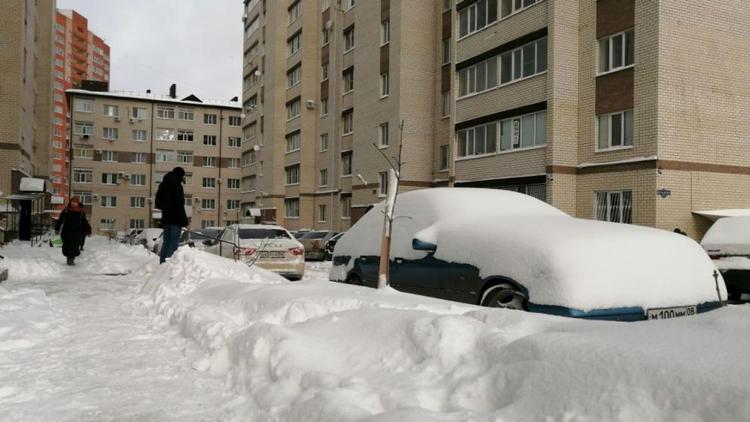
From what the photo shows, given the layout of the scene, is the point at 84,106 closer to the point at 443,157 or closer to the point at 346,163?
the point at 346,163

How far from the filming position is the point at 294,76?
46.3m

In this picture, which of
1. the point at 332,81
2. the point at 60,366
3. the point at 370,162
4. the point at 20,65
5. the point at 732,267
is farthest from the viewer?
the point at 332,81

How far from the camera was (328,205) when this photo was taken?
40.0 metres

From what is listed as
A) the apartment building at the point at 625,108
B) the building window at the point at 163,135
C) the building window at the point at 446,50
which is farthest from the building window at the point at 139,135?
the apartment building at the point at 625,108

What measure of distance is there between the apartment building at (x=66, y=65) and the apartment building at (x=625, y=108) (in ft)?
375

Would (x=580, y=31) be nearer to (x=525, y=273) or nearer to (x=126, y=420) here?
(x=525, y=273)

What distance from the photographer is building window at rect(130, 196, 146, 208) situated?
70625 mm

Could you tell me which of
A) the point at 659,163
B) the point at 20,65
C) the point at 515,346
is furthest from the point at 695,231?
the point at 20,65

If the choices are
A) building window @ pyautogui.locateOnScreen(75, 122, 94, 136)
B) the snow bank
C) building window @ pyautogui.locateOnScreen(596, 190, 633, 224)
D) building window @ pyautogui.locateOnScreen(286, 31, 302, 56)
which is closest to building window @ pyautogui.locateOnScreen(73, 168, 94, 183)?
building window @ pyautogui.locateOnScreen(75, 122, 94, 136)

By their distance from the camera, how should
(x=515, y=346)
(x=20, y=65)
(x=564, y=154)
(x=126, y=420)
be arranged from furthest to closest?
1. (x=20, y=65)
2. (x=564, y=154)
3. (x=126, y=420)
4. (x=515, y=346)

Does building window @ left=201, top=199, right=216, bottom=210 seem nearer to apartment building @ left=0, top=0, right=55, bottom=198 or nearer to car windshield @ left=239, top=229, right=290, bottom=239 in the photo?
apartment building @ left=0, top=0, right=55, bottom=198

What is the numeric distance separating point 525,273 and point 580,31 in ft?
64.7

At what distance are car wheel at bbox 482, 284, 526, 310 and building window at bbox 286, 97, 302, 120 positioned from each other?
40480 millimetres

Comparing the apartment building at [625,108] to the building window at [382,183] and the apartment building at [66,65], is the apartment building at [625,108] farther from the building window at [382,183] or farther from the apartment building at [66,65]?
the apartment building at [66,65]
